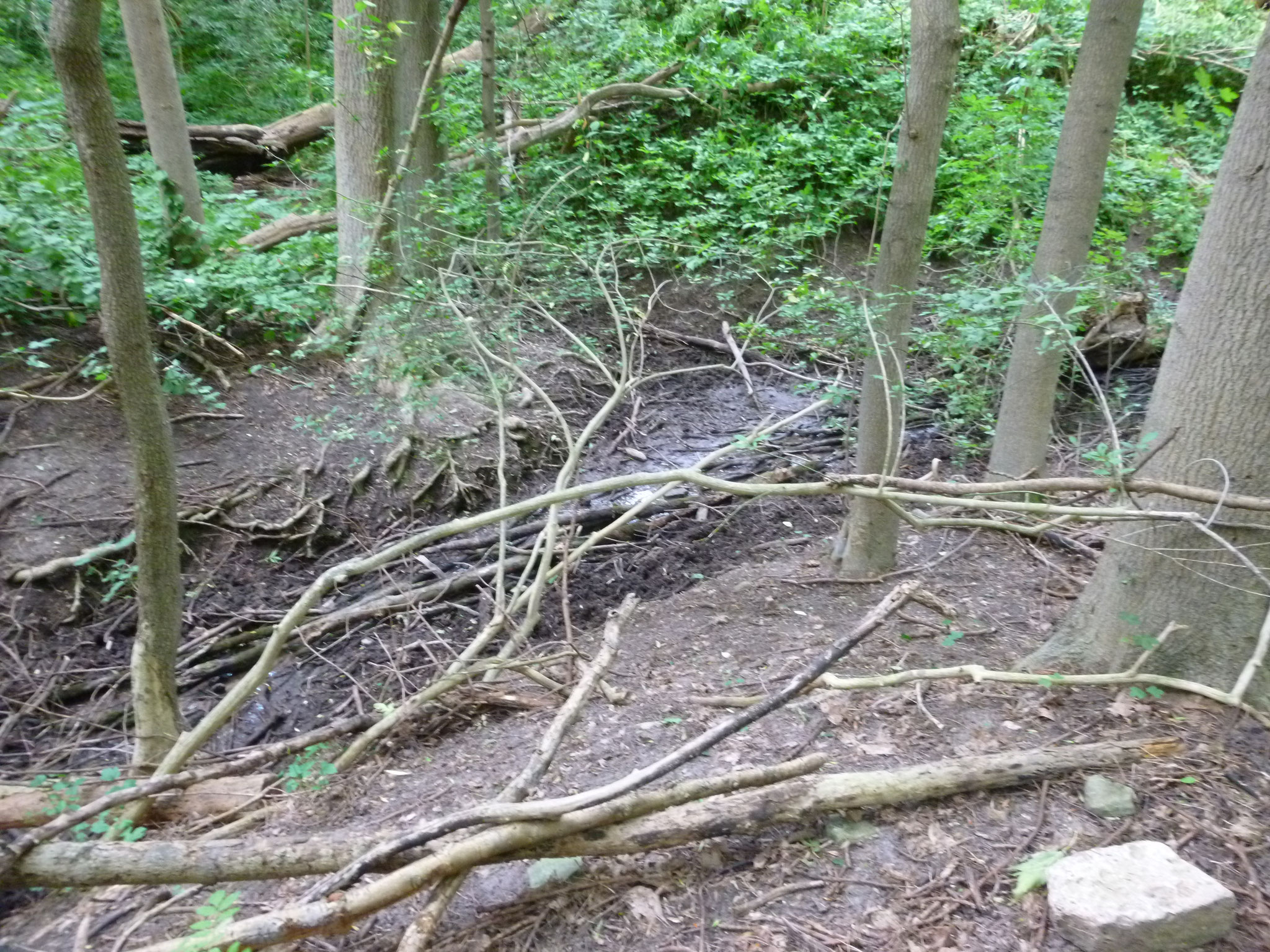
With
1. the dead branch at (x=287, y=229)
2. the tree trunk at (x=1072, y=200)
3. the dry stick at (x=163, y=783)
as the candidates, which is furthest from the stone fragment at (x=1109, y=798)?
the dead branch at (x=287, y=229)

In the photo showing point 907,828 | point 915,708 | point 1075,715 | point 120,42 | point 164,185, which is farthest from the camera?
point 120,42

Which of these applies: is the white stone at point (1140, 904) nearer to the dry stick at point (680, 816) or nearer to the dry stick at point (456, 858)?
the dry stick at point (680, 816)

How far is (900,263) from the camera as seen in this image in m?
4.31

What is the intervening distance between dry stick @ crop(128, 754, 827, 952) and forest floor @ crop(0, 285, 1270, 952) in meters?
0.23

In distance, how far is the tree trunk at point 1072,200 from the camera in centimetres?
474

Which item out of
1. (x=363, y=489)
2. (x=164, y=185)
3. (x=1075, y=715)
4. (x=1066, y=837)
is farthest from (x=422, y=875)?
(x=164, y=185)

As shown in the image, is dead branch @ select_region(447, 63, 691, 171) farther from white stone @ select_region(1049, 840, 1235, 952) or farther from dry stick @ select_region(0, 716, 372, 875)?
white stone @ select_region(1049, 840, 1235, 952)

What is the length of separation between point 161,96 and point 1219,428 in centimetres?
906

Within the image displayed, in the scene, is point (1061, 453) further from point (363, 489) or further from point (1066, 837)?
point (363, 489)

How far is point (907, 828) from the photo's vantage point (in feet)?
8.60

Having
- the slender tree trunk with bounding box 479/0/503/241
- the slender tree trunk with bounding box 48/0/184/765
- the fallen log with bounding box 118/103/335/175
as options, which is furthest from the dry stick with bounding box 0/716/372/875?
the fallen log with bounding box 118/103/335/175

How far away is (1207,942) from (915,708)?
134 cm

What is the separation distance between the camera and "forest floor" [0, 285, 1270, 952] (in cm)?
244

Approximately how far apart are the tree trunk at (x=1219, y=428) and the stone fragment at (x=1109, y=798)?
0.67 metres
